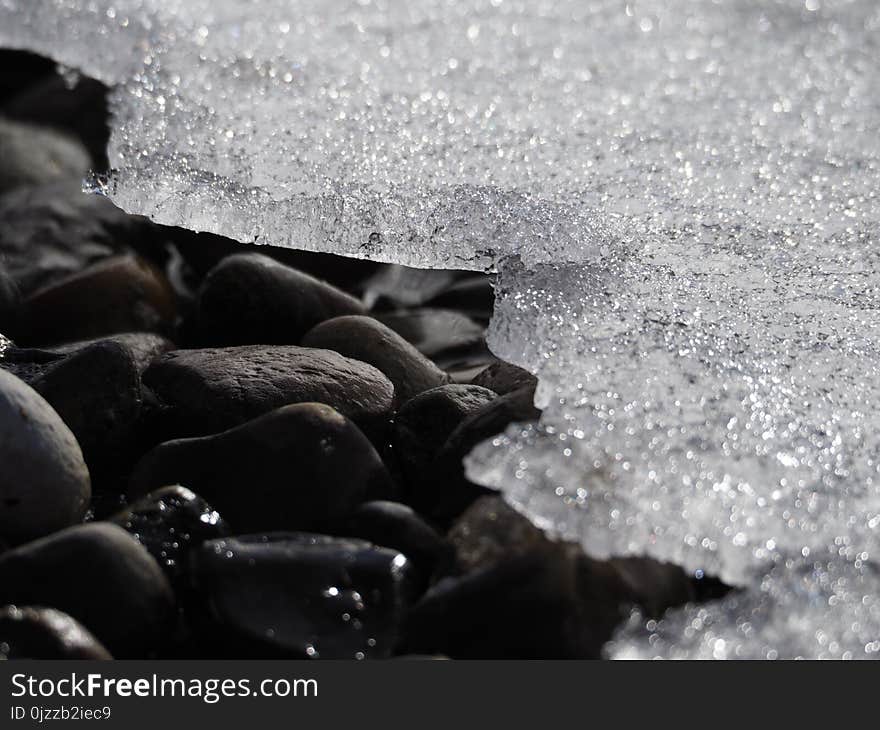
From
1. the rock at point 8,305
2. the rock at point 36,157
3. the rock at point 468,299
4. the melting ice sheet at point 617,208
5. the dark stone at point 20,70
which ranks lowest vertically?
the dark stone at point 20,70

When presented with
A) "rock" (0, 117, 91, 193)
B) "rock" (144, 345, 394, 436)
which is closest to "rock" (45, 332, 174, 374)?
"rock" (144, 345, 394, 436)

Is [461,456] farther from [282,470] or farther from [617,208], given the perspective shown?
[617,208]

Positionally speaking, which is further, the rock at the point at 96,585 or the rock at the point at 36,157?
the rock at the point at 36,157

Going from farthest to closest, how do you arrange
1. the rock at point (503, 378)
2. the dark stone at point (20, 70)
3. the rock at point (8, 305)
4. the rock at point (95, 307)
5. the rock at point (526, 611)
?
the dark stone at point (20, 70)
the rock at point (95, 307)
the rock at point (8, 305)
the rock at point (503, 378)
the rock at point (526, 611)

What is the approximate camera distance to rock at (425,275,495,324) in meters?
2.95

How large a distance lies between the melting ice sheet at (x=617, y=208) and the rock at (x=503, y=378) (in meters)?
0.18

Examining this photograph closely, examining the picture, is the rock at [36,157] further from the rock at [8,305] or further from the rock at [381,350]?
the rock at [381,350]

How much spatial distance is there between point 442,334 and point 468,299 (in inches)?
9.9

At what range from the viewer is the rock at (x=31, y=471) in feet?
5.36

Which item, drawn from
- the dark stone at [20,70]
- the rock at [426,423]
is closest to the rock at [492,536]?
the rock at [426,423]

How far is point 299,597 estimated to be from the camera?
1519 millimetres

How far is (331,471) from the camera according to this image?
1.76m

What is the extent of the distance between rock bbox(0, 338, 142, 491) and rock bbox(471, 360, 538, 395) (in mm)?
653

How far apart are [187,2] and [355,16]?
499mm
